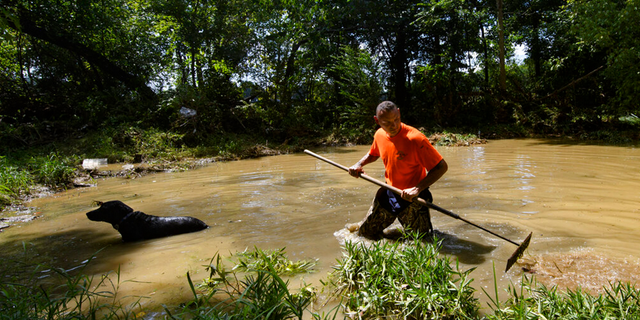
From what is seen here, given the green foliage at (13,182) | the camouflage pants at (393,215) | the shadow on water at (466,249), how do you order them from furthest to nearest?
the green foliage at (13,182) → the camouflage pants at (393,215) → the shadow on water at (466,249)

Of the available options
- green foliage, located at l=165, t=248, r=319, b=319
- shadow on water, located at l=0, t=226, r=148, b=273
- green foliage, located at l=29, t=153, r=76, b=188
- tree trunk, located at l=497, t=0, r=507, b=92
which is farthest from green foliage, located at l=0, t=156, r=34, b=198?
tree trunk, located at l=497, t=0, r=507, b=92

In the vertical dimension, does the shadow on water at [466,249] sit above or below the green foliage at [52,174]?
below

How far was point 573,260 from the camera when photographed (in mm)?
2801

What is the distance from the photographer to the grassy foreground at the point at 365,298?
1891 mm

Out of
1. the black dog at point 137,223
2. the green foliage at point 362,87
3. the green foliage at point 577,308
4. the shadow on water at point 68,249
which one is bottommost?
the green foliage at point 577,308

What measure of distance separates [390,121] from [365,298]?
161 centimetres

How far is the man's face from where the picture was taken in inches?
122

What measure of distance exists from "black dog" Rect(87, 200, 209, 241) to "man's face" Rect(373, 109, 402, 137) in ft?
8.59

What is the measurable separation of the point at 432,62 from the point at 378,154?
51.9ft

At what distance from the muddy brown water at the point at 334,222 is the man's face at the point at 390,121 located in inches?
50.7

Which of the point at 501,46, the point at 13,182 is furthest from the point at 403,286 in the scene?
the point at 501,46

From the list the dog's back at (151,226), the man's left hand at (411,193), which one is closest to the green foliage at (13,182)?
the dog's back at (151,226)

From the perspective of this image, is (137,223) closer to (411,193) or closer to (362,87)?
(411,193)

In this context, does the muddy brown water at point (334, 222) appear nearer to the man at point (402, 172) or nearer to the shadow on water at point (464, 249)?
the shadow on water at point (464, 249)
